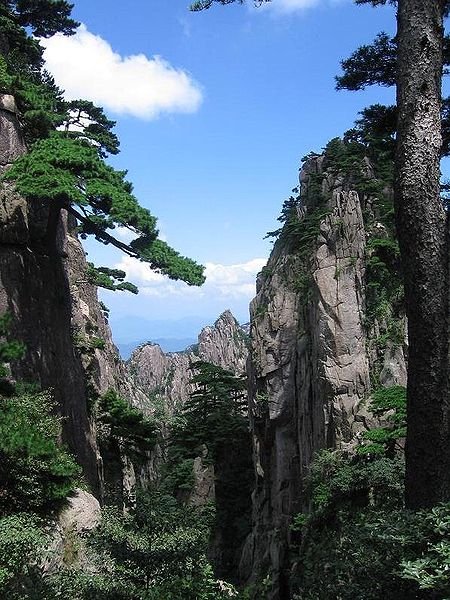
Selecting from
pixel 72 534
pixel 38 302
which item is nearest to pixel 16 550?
pixel 72 534

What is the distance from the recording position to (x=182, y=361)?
8056 cm

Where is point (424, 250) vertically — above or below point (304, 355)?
below

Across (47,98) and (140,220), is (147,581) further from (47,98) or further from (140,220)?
(47,98)

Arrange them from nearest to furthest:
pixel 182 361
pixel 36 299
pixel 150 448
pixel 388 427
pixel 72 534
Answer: pixel 72 534
pixel 388 427
pixel 36 299
pixel 150 448
pixel 182 361

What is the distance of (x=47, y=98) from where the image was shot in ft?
49.2

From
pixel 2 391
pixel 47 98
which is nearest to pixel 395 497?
pixel 2 391

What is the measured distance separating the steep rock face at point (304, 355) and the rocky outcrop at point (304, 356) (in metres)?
0.03

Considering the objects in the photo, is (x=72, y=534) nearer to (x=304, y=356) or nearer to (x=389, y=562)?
(x=389, y=562)

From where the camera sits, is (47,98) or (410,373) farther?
(47,98)

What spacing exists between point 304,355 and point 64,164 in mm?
10865

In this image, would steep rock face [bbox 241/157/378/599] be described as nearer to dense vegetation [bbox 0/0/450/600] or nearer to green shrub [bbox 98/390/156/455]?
dense vegetation [bbox 0/0/450/600]

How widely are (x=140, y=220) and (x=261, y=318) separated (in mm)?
9956

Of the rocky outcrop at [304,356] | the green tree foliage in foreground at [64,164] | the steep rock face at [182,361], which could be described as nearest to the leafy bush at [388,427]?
the rocky outcrop at [304,356]

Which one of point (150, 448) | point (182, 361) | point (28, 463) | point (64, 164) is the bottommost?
point (150, 448)
